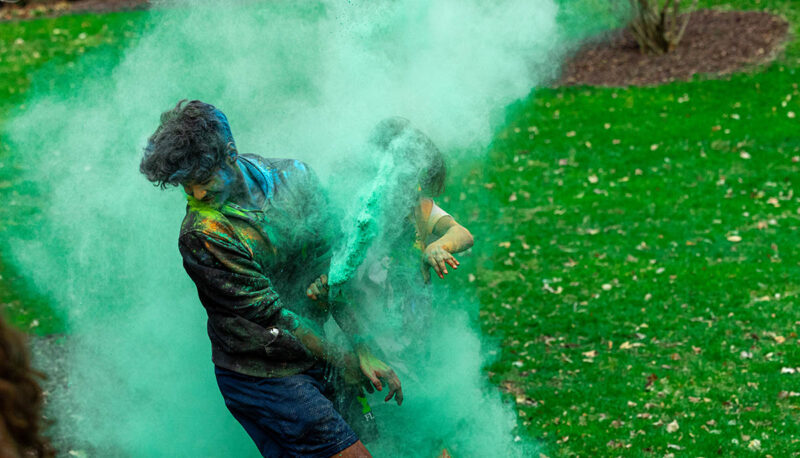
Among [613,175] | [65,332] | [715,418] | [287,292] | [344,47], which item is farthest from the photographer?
[613,175]

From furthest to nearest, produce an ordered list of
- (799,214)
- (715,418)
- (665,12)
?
(665,12) < (799,214) < (715,418)

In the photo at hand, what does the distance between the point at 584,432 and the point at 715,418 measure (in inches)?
33.4

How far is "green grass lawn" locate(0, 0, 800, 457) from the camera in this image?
5.49 metres

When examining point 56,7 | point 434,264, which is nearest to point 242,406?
point 434,264

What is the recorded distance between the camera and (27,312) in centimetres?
715

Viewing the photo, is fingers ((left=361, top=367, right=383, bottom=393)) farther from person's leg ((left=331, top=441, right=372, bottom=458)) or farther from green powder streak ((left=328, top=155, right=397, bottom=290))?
green powder streak ((left=328, top=155, right=397, bottom=290))

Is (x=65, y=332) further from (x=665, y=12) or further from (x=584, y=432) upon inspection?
(x=665, y=12)

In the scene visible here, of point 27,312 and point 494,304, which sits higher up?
point 494,304

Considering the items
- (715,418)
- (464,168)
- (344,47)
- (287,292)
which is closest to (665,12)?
(464,168)

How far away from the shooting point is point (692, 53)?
39.4 ft

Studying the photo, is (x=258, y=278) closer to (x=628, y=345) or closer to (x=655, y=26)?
(x=628, y=345)

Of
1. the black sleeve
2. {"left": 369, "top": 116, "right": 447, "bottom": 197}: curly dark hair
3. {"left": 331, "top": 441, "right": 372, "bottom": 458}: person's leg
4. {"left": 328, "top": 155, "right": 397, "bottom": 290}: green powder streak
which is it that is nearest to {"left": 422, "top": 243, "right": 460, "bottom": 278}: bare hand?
{"left": 328, "top": 155, "right": 397, "bottom": 290}: green powder streak

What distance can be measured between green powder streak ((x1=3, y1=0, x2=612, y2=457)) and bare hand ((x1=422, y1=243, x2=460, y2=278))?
0.26m

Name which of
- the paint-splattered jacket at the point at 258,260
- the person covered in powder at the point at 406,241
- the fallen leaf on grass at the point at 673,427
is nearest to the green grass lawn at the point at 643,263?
the fallen leaf on grass at the point at 673,427
